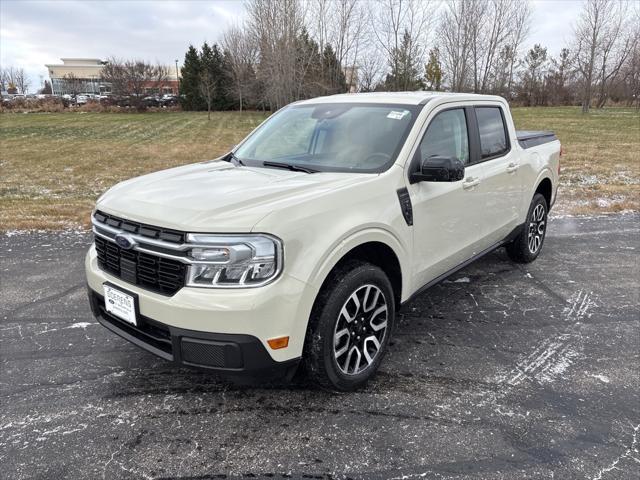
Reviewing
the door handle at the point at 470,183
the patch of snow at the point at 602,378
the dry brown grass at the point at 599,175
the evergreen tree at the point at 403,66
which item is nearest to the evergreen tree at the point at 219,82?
the evergreen tree at the point at 403,66

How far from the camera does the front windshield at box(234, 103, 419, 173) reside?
335 cm

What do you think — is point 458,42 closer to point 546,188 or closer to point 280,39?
point 280,39

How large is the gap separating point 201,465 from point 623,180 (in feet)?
38.2

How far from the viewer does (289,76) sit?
88.2ft

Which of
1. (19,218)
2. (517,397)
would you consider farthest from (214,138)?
(517,397)

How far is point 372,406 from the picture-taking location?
2910 mm

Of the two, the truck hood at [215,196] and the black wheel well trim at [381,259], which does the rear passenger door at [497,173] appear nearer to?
the black wheel well trim at [381,259]

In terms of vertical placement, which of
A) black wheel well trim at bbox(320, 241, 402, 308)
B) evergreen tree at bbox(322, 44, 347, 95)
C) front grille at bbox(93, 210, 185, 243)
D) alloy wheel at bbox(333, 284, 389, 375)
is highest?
evergreen tree at bbox(322, 44, 347, 95)

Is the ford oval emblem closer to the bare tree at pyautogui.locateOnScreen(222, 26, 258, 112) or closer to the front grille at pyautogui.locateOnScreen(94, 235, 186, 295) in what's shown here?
the front grille at pyautogui.locateOnScreen(94, 235, 186, 295)

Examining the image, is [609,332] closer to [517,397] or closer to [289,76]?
[517,397]

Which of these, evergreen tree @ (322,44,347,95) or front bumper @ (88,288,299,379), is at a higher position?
evergreen tree @ (322,44,347,95)

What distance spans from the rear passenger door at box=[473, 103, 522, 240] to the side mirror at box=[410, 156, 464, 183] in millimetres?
1011

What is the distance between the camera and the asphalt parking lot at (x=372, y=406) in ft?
8.05

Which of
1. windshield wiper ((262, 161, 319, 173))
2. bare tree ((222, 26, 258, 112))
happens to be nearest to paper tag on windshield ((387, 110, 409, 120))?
windshield wiper ((262, 161, 319, 173))
